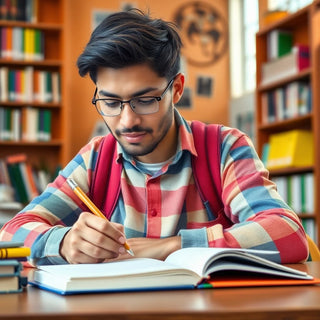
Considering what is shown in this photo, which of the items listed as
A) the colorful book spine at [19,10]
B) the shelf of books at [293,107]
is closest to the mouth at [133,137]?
the shelf of books at [293,107]

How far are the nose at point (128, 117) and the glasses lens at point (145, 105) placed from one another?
0.01 m

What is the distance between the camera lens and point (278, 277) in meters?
0.96

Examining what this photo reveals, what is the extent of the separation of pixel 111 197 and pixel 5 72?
353 centimetres

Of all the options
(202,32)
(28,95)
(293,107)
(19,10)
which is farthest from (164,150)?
(202,32)

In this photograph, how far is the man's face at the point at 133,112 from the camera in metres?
1.42

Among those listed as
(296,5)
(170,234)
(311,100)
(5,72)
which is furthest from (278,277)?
(296,5)

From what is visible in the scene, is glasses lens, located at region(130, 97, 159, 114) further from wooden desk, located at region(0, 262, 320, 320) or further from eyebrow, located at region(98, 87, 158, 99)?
wooden desk, located at region(0, 262, 320, 320)

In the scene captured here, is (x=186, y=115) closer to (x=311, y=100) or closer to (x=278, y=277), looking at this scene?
(x=311, y=100)

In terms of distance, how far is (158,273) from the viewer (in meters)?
0.88

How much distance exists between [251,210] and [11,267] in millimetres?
668

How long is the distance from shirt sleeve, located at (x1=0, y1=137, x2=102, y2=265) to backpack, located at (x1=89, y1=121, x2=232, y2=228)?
0.09ft

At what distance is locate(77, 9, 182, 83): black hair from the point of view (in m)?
1.44

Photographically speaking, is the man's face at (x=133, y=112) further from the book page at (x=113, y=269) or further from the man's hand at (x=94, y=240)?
the book page at (x=113, y=269)

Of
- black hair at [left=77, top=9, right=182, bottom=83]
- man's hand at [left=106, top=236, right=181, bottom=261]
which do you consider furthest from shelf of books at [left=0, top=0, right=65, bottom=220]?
man's hand at [left=106, top=236, right=181, bottom=261]
